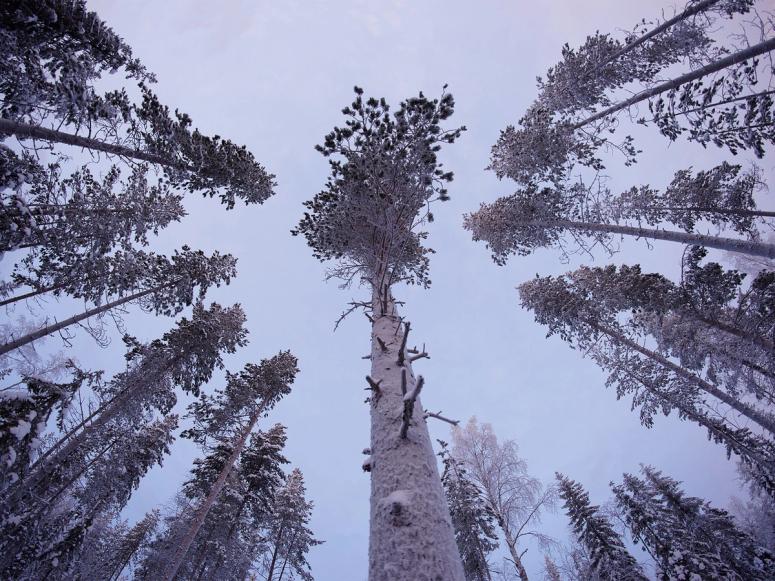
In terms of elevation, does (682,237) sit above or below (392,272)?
above

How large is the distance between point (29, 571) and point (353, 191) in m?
20.5

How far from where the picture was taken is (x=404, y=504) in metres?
2.69

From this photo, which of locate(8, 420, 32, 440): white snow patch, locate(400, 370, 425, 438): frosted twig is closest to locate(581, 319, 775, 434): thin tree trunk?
locate(400, 370, 425, 438): frosted twig

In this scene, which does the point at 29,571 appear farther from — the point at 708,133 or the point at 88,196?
the point at 708,133

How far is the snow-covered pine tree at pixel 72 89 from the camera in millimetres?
6371

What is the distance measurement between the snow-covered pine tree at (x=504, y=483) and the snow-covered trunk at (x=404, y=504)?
38.5ft

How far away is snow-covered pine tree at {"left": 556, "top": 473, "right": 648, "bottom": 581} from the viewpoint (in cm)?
1241

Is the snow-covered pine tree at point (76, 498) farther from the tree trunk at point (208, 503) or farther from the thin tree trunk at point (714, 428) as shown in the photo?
the thin tree trunk at point (714, 428)

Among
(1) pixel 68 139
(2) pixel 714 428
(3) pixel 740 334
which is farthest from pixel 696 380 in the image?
(1) pixel 68 139

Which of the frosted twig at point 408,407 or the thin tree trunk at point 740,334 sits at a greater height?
the thin tree trunk at point 740,334

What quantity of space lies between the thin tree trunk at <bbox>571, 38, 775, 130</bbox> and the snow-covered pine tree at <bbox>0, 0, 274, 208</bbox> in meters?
12.6

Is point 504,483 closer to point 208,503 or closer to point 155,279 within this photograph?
point 208,503

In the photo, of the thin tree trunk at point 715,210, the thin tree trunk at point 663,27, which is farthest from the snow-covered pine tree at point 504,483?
the thin tree trunk at point 663,27

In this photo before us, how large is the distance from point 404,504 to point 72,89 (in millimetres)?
9010
